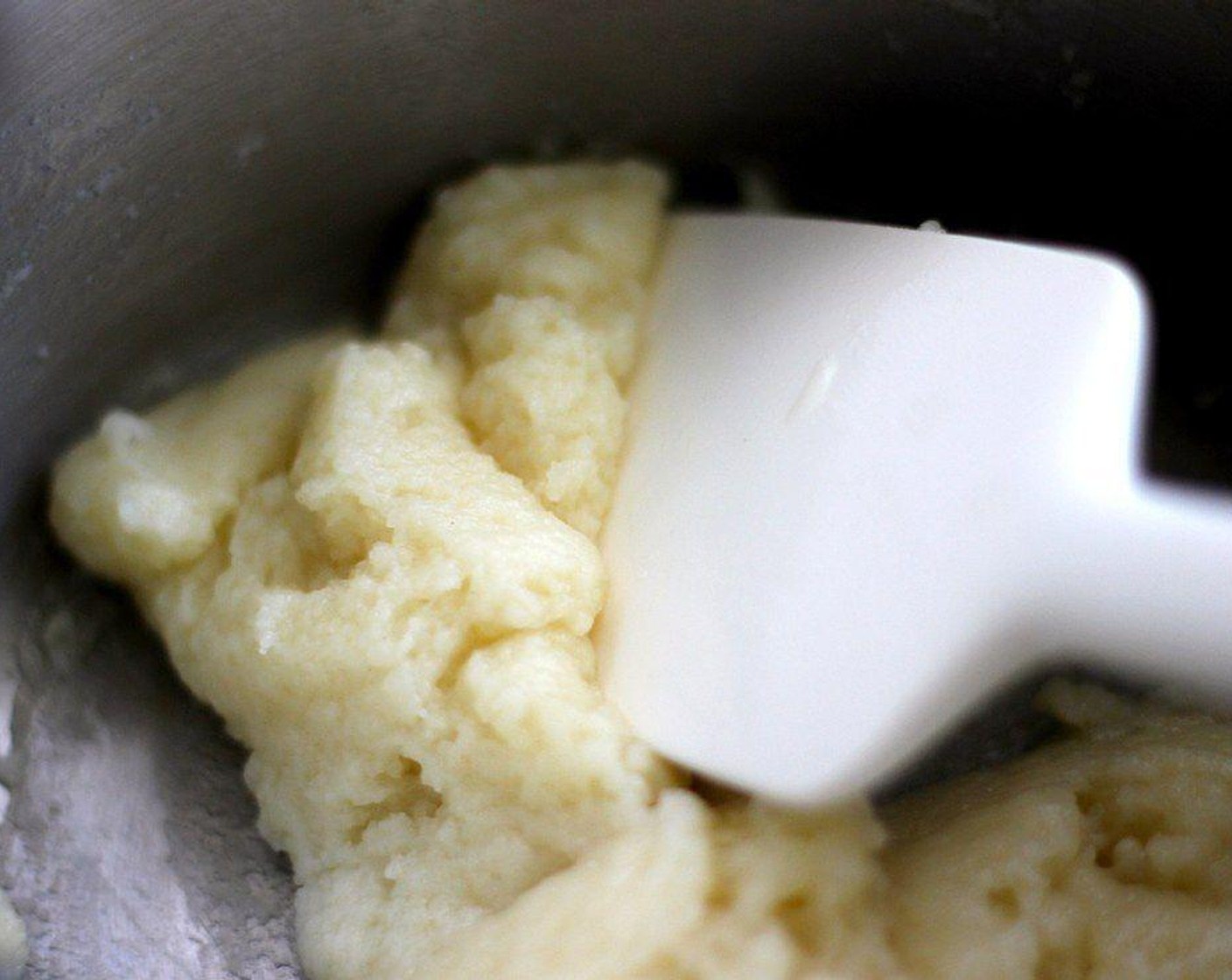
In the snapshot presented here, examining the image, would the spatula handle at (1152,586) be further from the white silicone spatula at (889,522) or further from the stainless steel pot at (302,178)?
the stainless steel pot at (302,178)

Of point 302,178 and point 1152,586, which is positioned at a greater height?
point 302,178

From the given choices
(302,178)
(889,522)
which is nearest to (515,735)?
(889,522)

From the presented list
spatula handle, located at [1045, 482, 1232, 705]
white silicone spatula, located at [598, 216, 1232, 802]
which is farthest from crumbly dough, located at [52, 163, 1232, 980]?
spatula handle, located at [1045, 482, 1232, 705]

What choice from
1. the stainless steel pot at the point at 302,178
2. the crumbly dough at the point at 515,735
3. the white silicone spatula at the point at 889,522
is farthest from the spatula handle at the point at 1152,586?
the stainless steel pot at the point at 302,178

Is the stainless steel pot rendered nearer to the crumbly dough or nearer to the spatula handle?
the crumbly dough

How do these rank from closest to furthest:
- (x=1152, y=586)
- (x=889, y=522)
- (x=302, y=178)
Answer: (x=1152, y=586) → (x=889, y=522) → (x=302, y=178)

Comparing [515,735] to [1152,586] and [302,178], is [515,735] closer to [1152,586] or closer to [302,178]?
[1152,586]

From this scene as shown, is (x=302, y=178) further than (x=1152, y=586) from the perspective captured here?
Yes
